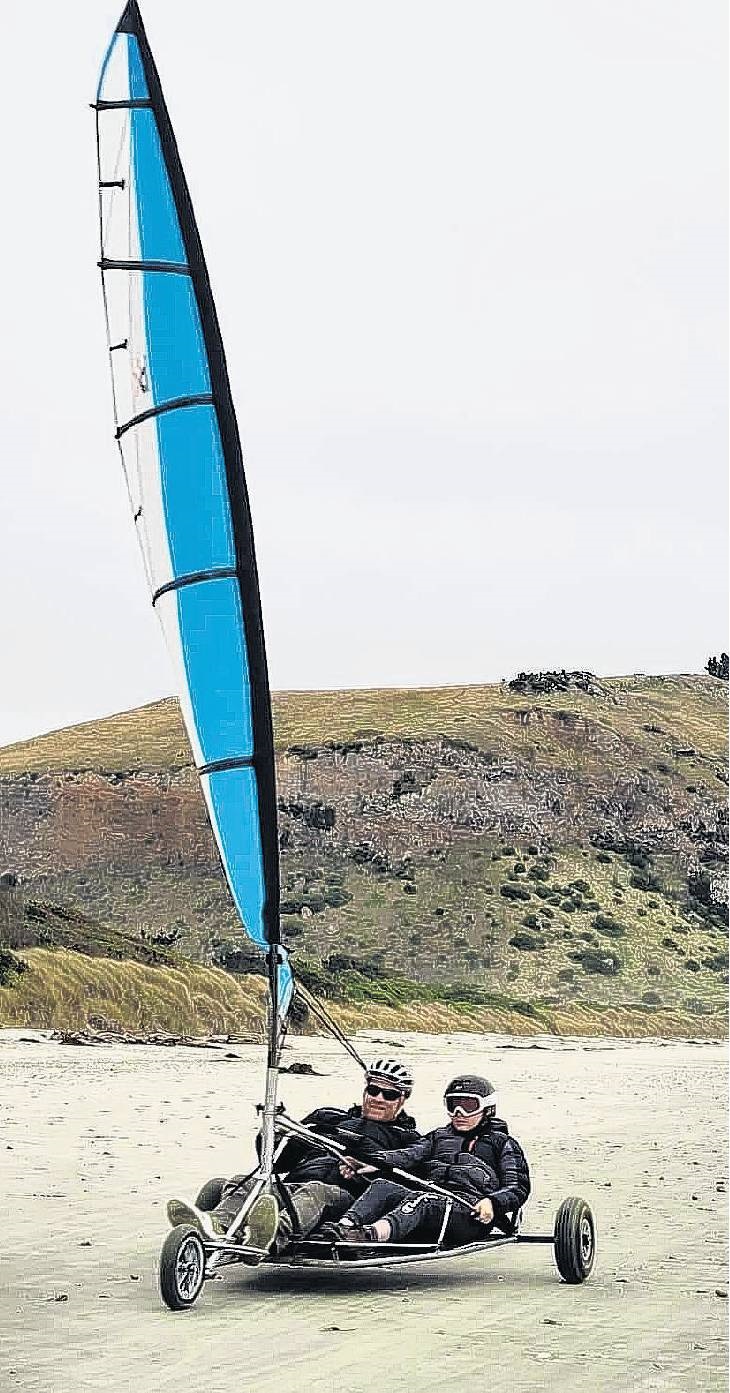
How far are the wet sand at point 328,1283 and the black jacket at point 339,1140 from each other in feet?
1.46

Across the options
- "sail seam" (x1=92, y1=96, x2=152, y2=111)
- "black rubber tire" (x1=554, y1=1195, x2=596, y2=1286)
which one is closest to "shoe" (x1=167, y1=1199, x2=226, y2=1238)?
"black rubber tire" (x1=554, y1=1195, x2=596, y2=1286)

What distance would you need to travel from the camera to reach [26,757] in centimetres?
7656

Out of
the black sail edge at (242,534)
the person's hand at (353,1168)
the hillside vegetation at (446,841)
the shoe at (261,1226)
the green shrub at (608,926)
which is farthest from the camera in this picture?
the green shrub at (608,926)

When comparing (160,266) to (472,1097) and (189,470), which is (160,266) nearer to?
(189,470)

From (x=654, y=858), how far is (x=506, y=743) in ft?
23.3

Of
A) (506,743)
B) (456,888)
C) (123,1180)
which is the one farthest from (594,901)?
(123,1180)

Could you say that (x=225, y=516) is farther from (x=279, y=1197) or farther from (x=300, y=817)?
(x=300, y=817)

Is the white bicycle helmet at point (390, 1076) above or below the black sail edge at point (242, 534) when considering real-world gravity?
below

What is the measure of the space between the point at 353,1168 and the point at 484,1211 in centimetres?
52

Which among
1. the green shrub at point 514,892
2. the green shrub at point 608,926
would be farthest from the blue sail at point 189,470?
the green shrub at point 514,892

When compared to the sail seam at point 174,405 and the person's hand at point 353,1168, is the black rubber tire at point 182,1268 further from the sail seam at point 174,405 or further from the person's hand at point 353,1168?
the sail seam at point 174,405

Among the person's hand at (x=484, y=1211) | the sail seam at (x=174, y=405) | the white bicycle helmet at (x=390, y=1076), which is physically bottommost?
the person's hand at (x=484, y=1211)

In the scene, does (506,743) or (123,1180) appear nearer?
(123,1180)

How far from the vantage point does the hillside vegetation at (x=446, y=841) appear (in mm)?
59438
